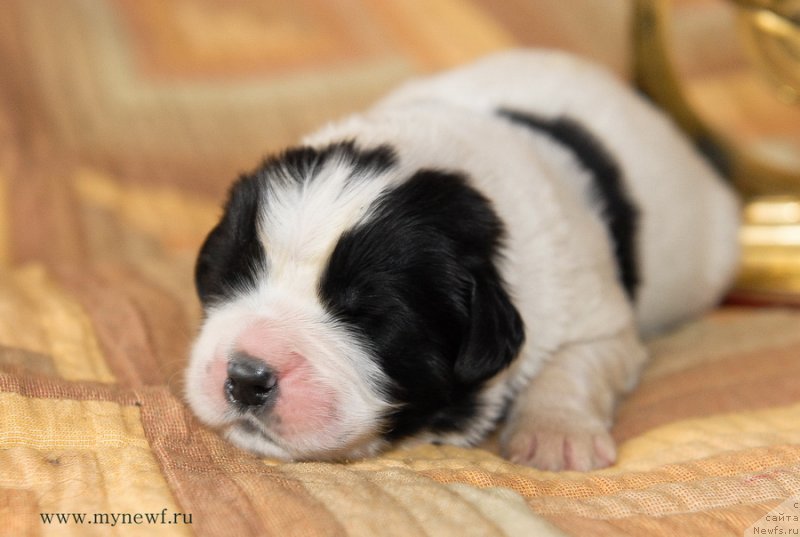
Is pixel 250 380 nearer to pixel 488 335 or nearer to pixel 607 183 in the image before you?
pixel 488 335

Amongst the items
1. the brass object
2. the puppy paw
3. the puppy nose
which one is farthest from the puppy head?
the brass object

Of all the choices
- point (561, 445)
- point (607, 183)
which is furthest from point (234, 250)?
point (607, 183)

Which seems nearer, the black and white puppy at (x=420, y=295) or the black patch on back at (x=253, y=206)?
the black and white puppy at (x=420, y=295)

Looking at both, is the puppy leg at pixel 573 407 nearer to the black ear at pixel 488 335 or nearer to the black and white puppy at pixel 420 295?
the black and white puppy at pixel 420 295

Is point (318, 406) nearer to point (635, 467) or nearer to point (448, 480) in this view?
point (448, 480)

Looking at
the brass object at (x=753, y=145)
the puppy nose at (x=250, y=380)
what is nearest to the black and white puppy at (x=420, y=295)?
the puppy nose at (x=250, y=380)

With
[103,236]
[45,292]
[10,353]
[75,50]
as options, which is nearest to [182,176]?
[103,236]
